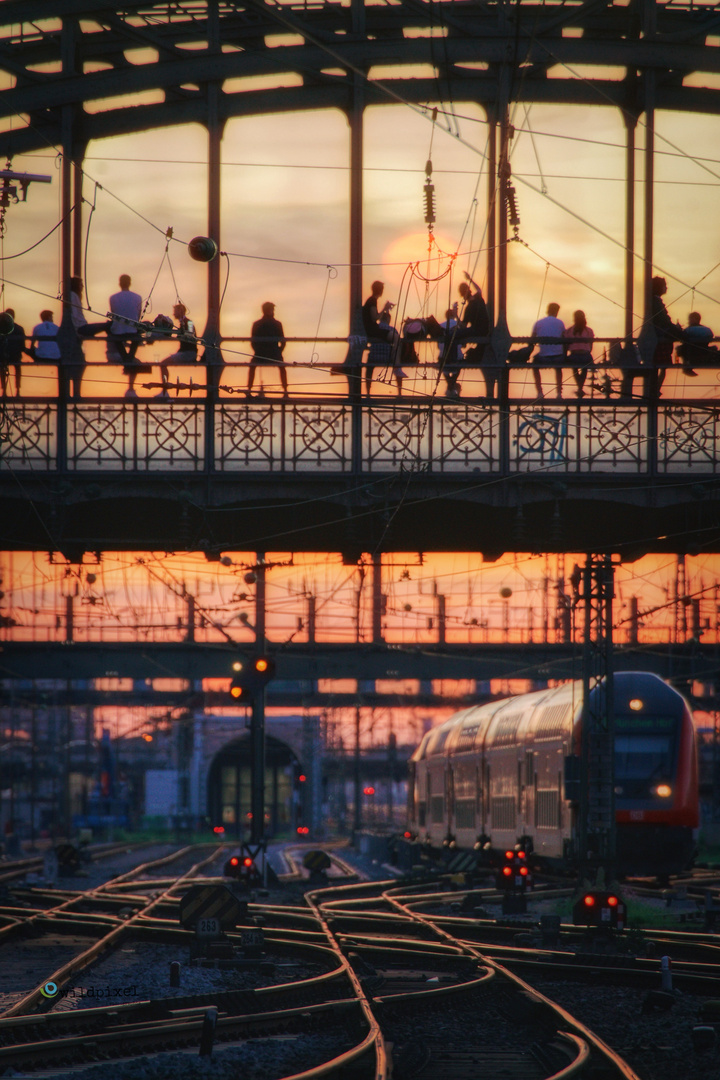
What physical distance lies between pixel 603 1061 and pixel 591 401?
1026 centimetres

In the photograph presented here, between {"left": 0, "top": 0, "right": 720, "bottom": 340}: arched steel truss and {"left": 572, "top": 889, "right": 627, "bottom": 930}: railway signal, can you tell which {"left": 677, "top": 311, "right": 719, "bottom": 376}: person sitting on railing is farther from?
{"left": 572, "top": 889, "right": 627, "bottom": 930}: railway signal

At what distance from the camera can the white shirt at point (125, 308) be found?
18.7m

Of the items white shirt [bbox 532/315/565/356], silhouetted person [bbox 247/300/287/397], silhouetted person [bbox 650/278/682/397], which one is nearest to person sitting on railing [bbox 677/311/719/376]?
silhouetted person [bbox 650/278/682/397]

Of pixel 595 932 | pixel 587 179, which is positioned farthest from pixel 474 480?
pixel 595 932

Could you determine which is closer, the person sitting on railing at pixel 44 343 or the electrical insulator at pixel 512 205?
the electrical insulator at pixel 512 205

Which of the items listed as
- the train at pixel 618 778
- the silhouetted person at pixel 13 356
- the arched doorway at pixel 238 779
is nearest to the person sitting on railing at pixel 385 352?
the silhouetted person at pixel 13 356

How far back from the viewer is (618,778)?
2773cm

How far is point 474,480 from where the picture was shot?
19.4m

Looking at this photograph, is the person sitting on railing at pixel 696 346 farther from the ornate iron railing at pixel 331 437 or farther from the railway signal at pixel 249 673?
the railway signal at pixel 249 673

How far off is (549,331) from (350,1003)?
10.0m

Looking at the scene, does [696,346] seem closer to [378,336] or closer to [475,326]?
[475,326]

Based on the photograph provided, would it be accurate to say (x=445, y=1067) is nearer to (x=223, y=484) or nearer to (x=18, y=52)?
(x=223, y=484)

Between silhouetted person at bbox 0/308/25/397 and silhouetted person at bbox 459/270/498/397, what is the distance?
5644 millimetres

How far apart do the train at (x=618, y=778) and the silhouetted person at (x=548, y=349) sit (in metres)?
5.70
